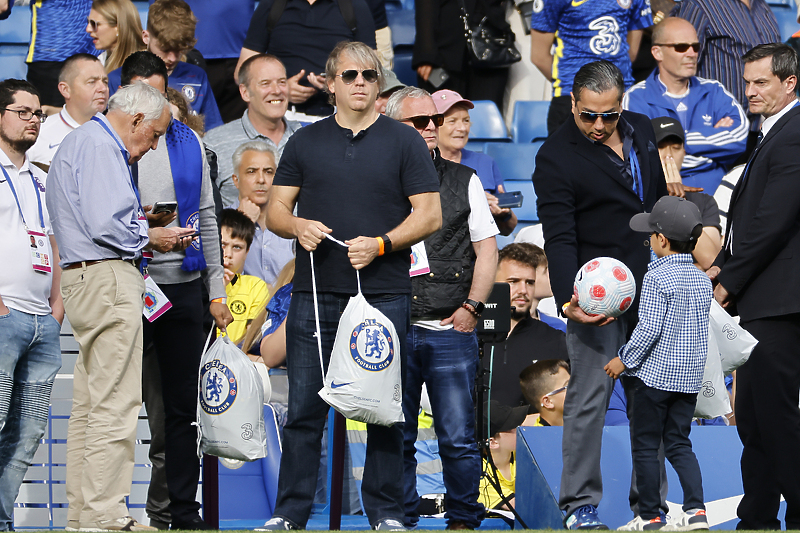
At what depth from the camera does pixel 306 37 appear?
7.89 meters

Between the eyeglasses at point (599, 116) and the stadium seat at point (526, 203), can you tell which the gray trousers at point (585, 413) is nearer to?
the eyeglasses at point (599, 116)

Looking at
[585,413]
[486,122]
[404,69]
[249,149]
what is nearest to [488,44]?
[486,122]

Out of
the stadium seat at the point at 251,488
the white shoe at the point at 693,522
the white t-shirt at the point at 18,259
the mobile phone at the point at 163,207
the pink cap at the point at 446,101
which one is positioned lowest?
the stadium seat at the point at 251,488

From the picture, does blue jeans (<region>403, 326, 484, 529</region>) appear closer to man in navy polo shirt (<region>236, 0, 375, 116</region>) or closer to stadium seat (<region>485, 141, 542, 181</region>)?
man in navy polo shirt (<region>236, 0, 375, 116</region>)

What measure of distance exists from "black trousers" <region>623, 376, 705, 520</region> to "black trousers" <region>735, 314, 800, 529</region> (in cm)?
32

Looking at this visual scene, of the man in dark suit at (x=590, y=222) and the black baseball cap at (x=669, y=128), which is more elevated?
the black baseball cap at (x=669, y=128)

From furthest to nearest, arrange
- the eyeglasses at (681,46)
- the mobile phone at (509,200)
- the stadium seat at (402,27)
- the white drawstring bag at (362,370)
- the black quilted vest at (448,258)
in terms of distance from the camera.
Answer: the stadium seat at (402,27)
the eyeglasses at (681,46)
the mobile phone at (509,200)
the black quilted vest at (448,258)
the white drawstring bag at (362,370)

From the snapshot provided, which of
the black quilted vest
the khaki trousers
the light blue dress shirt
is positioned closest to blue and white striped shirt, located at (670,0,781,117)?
the black quilted vest

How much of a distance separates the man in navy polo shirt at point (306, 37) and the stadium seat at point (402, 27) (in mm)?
1988

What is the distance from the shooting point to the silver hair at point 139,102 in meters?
4.28

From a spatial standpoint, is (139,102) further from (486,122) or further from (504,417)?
(486,122)

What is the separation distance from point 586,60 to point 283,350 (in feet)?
13.6

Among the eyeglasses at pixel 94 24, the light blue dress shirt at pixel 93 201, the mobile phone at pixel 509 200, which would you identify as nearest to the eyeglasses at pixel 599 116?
the mobile phone at pixel 509 200

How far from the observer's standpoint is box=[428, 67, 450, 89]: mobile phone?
8.54 m
